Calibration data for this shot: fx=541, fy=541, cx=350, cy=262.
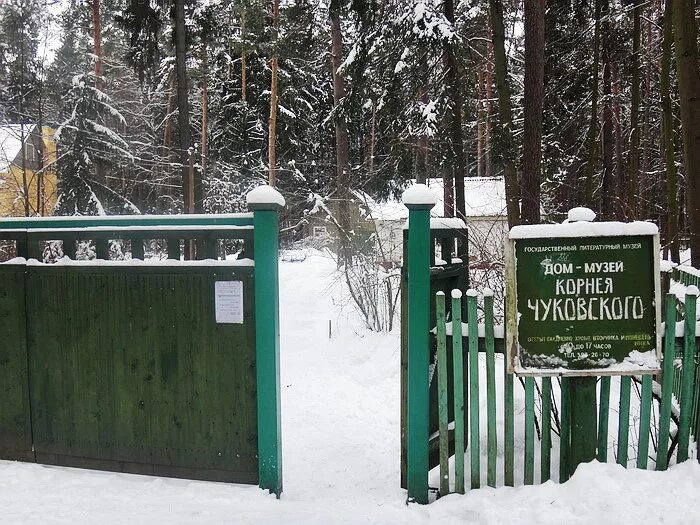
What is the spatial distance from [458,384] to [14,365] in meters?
3.21

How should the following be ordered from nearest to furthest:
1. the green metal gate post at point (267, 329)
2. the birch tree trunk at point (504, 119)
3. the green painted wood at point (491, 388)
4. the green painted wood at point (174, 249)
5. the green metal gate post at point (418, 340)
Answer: the green painted wood at point (491, 388) < the green metal gate post at point (418, 340) < the green metal gate post at point (267, 329) < the green painted wood at point (174, 249) < the birch tree trunk at point (504, 119)

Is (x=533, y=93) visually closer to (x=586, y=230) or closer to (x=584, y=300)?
(x=586, y=230)

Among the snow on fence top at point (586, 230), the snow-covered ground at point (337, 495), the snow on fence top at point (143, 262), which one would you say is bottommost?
the snow-covered ground at point (337, 495)

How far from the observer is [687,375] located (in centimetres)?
307

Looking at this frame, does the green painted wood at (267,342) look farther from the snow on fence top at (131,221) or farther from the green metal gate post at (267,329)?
the snow on fence top at (131,221)

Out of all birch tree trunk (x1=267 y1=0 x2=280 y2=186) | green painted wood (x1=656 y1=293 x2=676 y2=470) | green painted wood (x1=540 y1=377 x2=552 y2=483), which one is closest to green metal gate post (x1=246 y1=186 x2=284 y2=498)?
green painted wood (x1=540 y1=377 x2=552 y2=483)

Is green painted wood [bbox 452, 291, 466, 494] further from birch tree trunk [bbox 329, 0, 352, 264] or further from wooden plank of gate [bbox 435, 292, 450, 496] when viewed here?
birch tree trunk [bbox 329, 0, 352, 264]

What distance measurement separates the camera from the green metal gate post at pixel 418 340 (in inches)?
130

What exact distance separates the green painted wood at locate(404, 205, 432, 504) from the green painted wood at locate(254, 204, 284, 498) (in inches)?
33.7

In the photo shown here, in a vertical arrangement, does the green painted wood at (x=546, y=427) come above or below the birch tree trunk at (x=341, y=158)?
below

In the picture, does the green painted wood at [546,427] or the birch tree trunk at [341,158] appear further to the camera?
the birch tree trunk at [341,158]

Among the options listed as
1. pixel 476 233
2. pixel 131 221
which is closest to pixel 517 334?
pixel 131 221

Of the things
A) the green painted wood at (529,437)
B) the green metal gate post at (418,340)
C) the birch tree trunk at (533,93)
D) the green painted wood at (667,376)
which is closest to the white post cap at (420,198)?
the green metal gate post at (418,340)

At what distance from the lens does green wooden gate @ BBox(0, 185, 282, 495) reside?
3533mm
